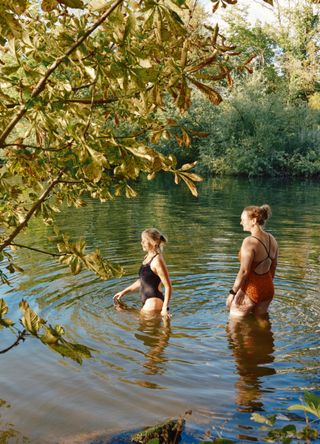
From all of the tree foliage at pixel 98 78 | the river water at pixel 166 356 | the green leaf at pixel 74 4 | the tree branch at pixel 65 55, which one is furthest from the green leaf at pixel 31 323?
the river water at pixel 166 356

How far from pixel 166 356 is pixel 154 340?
625 mm

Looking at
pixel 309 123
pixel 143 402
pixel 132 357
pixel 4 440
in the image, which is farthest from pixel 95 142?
pixel 309 123

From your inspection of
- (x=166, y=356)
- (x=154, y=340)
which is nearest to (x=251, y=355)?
(x=166, y=356)

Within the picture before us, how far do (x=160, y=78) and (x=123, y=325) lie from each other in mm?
6204

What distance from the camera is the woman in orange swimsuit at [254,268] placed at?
761 cm

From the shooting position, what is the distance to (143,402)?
5375mm

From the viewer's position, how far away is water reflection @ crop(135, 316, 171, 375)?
20.9ft

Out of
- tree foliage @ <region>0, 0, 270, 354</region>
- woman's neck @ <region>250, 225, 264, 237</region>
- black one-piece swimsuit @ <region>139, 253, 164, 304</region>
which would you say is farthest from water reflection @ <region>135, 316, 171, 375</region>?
tree foliage @ <region>0, 0, 270, 354</region>

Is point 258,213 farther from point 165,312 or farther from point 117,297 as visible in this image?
point 117,297

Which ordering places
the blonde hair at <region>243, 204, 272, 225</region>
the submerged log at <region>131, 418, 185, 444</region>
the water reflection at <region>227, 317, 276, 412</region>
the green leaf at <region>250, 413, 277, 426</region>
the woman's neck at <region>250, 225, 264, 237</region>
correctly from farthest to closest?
the woman's neck at <region>250, 225, 264, 237</region>, the blonde hair at <region>243, 204, 272, 225</region>, the water reflection at <region>227, 317, 276, 412</region>, the submerged log at <region>131, 418, 185, 444</region>, the green leaf at <region>250, 413, 277, 426</region>

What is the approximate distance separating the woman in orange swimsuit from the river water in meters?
0.30

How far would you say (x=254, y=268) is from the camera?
779 centimetres

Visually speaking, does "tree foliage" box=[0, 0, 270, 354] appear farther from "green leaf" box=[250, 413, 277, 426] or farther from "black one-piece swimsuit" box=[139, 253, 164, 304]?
"black one-piece swimsuit" box=[139, 253, 164, 304]

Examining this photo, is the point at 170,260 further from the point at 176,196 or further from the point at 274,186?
the point at 274,186
